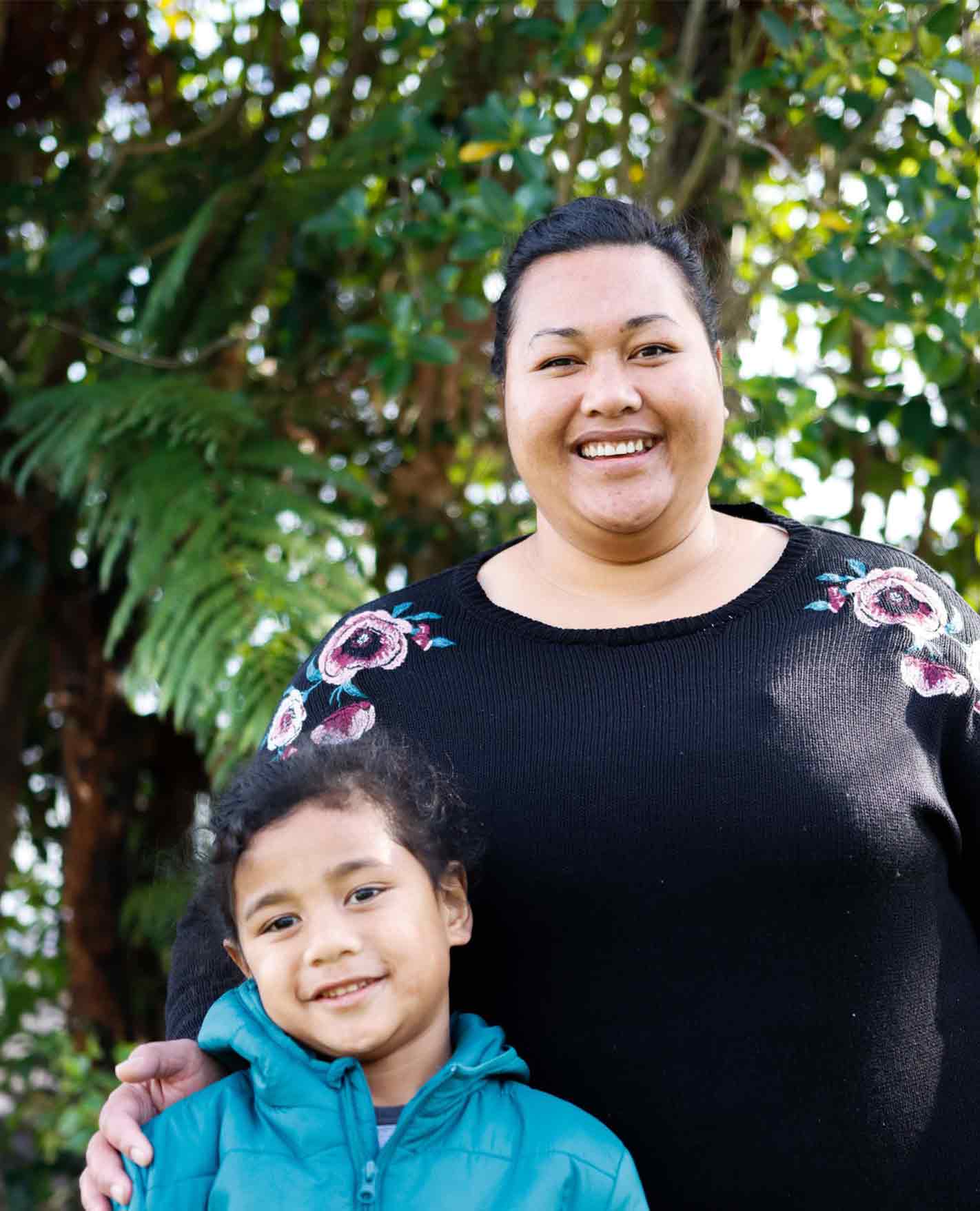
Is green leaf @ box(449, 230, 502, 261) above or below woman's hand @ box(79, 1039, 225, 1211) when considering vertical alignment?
above

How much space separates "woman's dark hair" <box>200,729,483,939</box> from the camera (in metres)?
1.55

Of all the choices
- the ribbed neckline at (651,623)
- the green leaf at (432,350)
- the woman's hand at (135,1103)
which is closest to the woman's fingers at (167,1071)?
the woman's hand at (135,1103)

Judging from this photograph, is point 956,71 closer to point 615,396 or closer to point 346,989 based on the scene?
point 615,396

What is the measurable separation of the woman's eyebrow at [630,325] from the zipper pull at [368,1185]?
86cm

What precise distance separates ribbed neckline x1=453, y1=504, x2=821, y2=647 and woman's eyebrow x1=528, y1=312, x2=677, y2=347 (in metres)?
0.30

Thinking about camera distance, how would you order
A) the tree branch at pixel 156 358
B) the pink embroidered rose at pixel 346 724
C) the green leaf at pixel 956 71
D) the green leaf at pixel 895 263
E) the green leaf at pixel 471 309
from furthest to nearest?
the tree branch at pixel 156 358
the green leaf at pixel 471 309
the green leaf at pixel 895 263
the green leaf at pixel 956 71
the pink embroidered rose at pixel 346 724

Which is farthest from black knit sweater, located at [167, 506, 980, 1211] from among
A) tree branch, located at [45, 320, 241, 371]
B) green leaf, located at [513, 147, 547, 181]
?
tree branch, located at [45, 320, 241, 371]

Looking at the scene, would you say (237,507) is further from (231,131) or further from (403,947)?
(403,947)

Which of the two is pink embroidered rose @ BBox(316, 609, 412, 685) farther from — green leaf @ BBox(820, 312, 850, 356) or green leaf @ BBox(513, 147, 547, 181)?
green leaf @ BBox(820, 312, 850, 356)

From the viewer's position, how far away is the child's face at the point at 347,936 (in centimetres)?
145

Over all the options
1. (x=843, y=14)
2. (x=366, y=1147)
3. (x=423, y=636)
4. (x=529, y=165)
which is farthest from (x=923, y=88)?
(x=366, y=1147)

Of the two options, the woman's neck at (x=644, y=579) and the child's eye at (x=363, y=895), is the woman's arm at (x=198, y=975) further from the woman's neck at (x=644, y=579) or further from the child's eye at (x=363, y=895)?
the woman's neck at (x=644, y=579)

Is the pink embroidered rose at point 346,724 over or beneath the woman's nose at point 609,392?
beneath

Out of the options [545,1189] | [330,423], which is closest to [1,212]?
[330,423]
